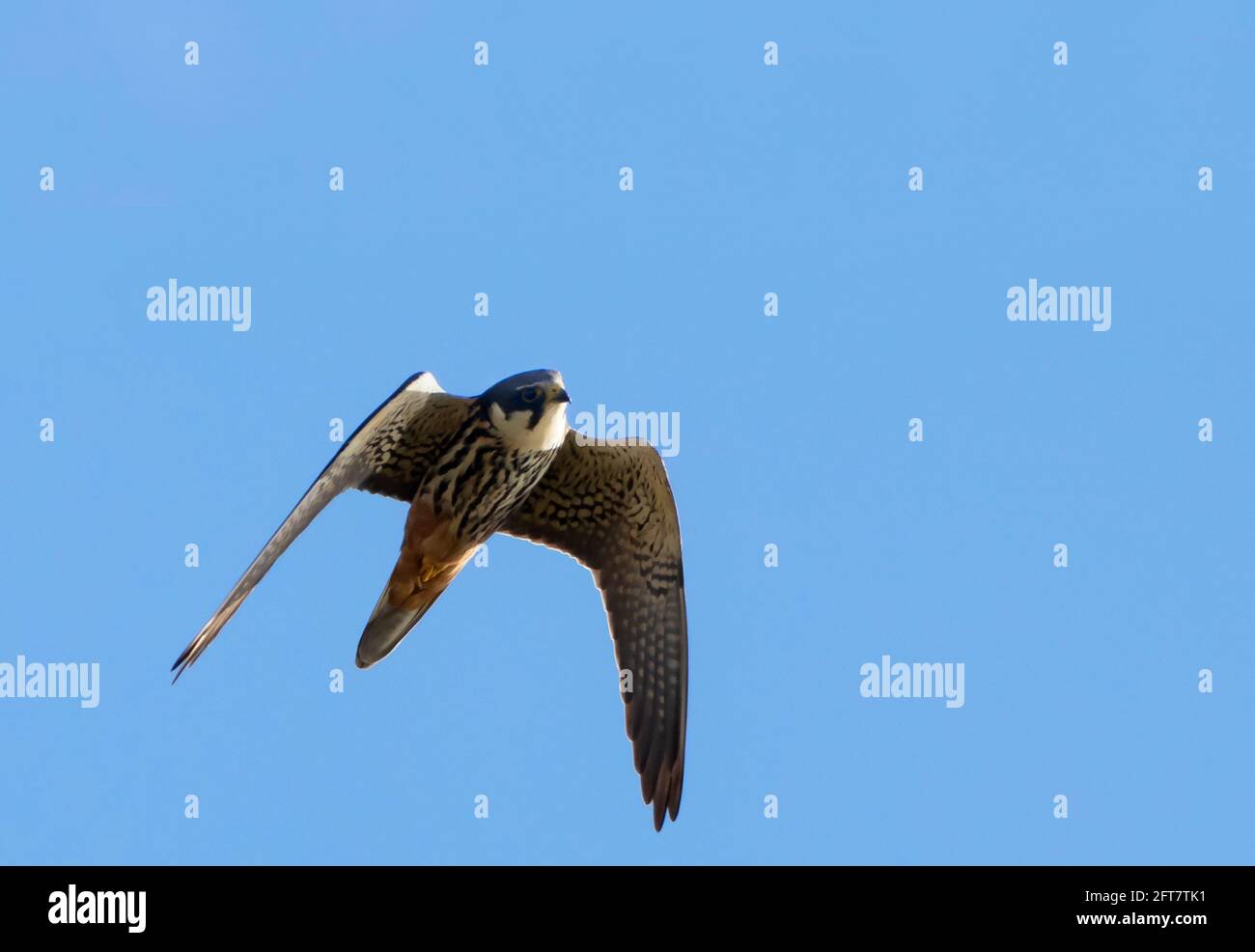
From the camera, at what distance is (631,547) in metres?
12.4

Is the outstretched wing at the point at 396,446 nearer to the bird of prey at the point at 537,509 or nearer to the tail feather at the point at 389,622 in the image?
the bird of prey at the point at 537,509

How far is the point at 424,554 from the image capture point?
11461 millimetres

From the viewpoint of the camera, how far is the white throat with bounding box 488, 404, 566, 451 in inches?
438

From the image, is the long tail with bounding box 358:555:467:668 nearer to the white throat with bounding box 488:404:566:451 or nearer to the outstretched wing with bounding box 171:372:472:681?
the outstretched wing with bounding box 171:372:472:681

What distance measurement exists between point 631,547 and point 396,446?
78.8 inches

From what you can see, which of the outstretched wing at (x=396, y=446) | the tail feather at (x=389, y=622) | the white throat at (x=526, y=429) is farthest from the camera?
the tail feather at (x=389, y=622)

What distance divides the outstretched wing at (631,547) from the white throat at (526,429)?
731 mm

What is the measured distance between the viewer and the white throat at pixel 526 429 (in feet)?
36.5

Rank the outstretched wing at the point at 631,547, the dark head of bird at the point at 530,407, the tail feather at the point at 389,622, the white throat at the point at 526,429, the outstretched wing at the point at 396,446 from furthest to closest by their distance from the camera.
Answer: the outstretched wing at the point at 631,547, the tail feather at the point at 389,622, the white throat at the point at 526,429, the dark head of bird at the point at 530,407, the outstretched wing at the point at 396,446

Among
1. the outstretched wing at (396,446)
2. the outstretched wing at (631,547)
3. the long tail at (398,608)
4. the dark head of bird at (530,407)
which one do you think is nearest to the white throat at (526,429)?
the dark head of bird at (530,407)

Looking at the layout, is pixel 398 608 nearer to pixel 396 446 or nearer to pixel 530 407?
pixel 396 446
